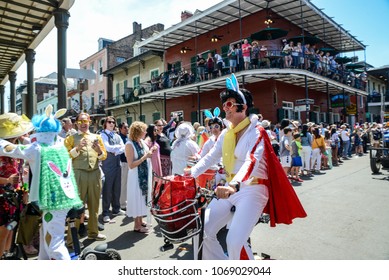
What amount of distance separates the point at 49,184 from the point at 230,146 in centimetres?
172

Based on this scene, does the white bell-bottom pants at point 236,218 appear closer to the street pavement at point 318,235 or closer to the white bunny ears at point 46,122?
the street pavement at point 318,235

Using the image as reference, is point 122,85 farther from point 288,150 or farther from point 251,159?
point 251,159

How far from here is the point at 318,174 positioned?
31.3 feet

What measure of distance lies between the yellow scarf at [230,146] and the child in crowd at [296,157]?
642 centimetres

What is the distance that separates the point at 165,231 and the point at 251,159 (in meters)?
0.89

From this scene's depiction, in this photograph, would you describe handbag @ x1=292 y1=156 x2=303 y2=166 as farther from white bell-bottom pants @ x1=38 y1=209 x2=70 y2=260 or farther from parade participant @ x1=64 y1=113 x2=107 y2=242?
white bell-bottom pants @ x1=38 y1=209 x2=70 y2=260

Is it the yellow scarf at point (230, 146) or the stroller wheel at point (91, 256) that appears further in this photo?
the stroller wheel at point (91, 256)

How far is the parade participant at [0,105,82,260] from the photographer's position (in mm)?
2537

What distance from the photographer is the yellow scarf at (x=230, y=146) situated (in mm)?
2518

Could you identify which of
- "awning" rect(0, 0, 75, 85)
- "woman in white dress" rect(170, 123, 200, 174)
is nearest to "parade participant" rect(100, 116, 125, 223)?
"woman in white dress" rect(170, 123, 200, 174)

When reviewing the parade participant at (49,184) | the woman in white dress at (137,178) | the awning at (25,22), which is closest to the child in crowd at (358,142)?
the woman in white dress at (137,178)

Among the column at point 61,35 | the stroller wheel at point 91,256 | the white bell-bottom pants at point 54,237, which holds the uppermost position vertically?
the column at point 61,35

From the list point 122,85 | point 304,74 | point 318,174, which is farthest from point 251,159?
point 122,85

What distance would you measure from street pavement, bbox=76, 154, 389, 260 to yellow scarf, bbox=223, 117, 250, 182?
1.43m
